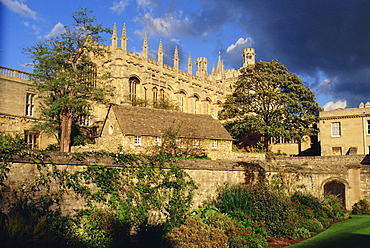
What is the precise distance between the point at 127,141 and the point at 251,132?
736 inches

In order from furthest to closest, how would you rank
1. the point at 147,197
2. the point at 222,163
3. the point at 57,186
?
the point at 222,163
the point at 147,197
the point at 57,186

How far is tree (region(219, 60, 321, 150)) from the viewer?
130 feet

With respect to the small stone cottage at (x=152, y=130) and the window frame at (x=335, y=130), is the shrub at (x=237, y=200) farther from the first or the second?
the window frame at (x=335, y=130)

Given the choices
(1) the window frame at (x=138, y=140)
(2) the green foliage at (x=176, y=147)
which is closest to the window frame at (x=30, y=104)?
(1) the window frame at (x=138, y=140)

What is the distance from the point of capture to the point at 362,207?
23219 mm

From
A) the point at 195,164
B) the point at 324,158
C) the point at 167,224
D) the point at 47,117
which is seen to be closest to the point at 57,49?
the point at 47,117

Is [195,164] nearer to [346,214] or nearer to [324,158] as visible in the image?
[346,214]

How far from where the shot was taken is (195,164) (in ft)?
59.8

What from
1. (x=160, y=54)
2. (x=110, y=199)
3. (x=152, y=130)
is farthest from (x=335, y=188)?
(x=160, y=54)

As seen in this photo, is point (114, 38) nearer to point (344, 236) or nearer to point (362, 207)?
point (362, 207)

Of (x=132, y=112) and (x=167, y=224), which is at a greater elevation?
(x=132, y=112)

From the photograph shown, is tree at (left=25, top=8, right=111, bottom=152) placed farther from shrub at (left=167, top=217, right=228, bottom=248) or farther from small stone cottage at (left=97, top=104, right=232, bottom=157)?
shrub at (left=167, top=217, right=228, bottom=248)

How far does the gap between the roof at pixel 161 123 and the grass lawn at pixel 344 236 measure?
13494mm

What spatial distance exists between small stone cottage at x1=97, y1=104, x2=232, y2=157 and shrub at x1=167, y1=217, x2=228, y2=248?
10964 millimetres
